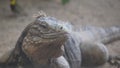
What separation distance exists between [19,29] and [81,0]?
245 centimetres

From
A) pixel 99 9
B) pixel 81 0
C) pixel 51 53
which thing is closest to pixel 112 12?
pixel 99 9

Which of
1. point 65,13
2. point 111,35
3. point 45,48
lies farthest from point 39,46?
point 65,13

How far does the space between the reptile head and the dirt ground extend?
2175 millimetres

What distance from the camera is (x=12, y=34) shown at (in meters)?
6.11

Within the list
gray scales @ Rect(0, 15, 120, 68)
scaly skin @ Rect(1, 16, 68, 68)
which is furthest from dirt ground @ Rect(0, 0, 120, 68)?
scaly skin @ Rect(1, 16, 68, 68)

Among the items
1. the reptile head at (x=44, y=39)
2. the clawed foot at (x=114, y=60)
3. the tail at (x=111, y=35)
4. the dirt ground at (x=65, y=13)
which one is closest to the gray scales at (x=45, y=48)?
the reptile head at (x=44, y=39)

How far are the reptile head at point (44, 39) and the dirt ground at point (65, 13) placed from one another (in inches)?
85.6

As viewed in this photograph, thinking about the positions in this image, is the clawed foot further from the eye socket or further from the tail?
the eye socket

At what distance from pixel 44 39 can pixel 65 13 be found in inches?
155

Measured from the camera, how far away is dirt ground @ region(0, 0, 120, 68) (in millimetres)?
6494

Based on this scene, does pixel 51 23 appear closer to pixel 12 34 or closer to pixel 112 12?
pixel 12 34

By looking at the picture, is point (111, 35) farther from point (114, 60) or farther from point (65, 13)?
point (65, 13)

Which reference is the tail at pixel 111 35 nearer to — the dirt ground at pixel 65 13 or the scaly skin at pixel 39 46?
the dirt ground at pixel 65 13

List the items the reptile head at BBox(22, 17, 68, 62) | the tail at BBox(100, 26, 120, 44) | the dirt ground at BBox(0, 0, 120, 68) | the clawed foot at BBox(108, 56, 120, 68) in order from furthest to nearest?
the dirt ground at BBox(0, 0, 120, 68), the tail at BBox(100, 26, 120, 44), the clawed foot at BBox(108, 56, 120, 68), the reptile head at BBox(22, 17, 68, 62)
